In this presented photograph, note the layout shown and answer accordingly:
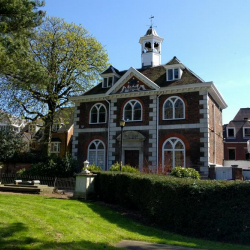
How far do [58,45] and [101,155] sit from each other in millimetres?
11933

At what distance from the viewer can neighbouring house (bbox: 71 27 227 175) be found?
21703 millimetres

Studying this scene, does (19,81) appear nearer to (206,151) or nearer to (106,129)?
(106,129)

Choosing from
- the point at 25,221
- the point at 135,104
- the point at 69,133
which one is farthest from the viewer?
the point at 69,133

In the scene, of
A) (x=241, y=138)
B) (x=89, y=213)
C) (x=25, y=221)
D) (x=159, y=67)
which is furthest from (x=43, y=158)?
(x=241, y=138)

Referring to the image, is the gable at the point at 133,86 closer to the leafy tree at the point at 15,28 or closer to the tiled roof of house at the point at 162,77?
the tiled roof of house at the point at 162,77

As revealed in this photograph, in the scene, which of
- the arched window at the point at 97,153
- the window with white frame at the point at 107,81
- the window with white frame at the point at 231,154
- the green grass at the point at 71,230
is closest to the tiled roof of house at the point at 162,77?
the window with white frame at the point at 107,81

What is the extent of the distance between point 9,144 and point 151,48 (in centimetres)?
1683

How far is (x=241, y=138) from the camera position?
Result: 4359 centimetres

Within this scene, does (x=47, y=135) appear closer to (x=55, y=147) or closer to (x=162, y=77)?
(x=162, y=77)

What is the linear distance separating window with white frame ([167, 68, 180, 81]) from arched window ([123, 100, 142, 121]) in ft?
11.5

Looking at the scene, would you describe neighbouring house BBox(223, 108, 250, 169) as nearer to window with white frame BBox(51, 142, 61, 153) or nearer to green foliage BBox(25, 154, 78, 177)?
window with white frame BBox(51, 142, 61, 153)

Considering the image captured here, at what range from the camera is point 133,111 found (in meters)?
24.4

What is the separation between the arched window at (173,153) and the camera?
2194 centimetres

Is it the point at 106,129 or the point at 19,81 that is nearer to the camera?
the point at 19,81
